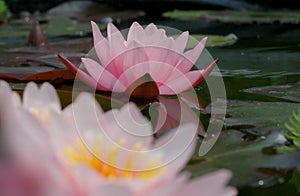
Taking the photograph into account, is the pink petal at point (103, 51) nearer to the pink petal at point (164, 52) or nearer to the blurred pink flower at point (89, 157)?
the pink petal at point (164, 52)

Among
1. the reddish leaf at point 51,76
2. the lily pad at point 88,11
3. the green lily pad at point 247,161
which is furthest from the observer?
the lily pad at point 88,11

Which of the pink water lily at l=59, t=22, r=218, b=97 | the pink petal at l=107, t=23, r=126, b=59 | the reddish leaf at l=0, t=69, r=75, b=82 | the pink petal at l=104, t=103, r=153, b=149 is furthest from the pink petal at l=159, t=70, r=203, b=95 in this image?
the pink petal at l=104, t=103, r=153, b=149

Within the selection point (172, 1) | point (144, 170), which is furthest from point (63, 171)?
point (172, 1)

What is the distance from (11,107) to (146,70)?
532 millimetres

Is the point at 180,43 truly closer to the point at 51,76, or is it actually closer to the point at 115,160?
the point at 51,76

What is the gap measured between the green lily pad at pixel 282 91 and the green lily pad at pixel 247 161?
16.7 inches

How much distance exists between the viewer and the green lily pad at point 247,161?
2.04ft

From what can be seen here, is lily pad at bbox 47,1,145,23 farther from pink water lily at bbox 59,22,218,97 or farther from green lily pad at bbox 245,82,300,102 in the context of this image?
pink water lily at bbox 59,22,218,97

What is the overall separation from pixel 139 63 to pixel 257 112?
0.22 m

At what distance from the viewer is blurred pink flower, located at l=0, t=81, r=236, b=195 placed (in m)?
0.39

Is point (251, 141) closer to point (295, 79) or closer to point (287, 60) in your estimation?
point (295, 79)

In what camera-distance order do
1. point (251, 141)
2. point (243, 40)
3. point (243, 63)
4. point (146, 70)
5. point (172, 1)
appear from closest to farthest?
point (251, 141)
point (146, 70)
point (243, 63)
point (243, 40)
point (172, 1)

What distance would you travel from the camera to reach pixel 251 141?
2.43 ft

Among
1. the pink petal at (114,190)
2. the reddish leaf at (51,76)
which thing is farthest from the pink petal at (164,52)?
the pink petal at (114,190)
